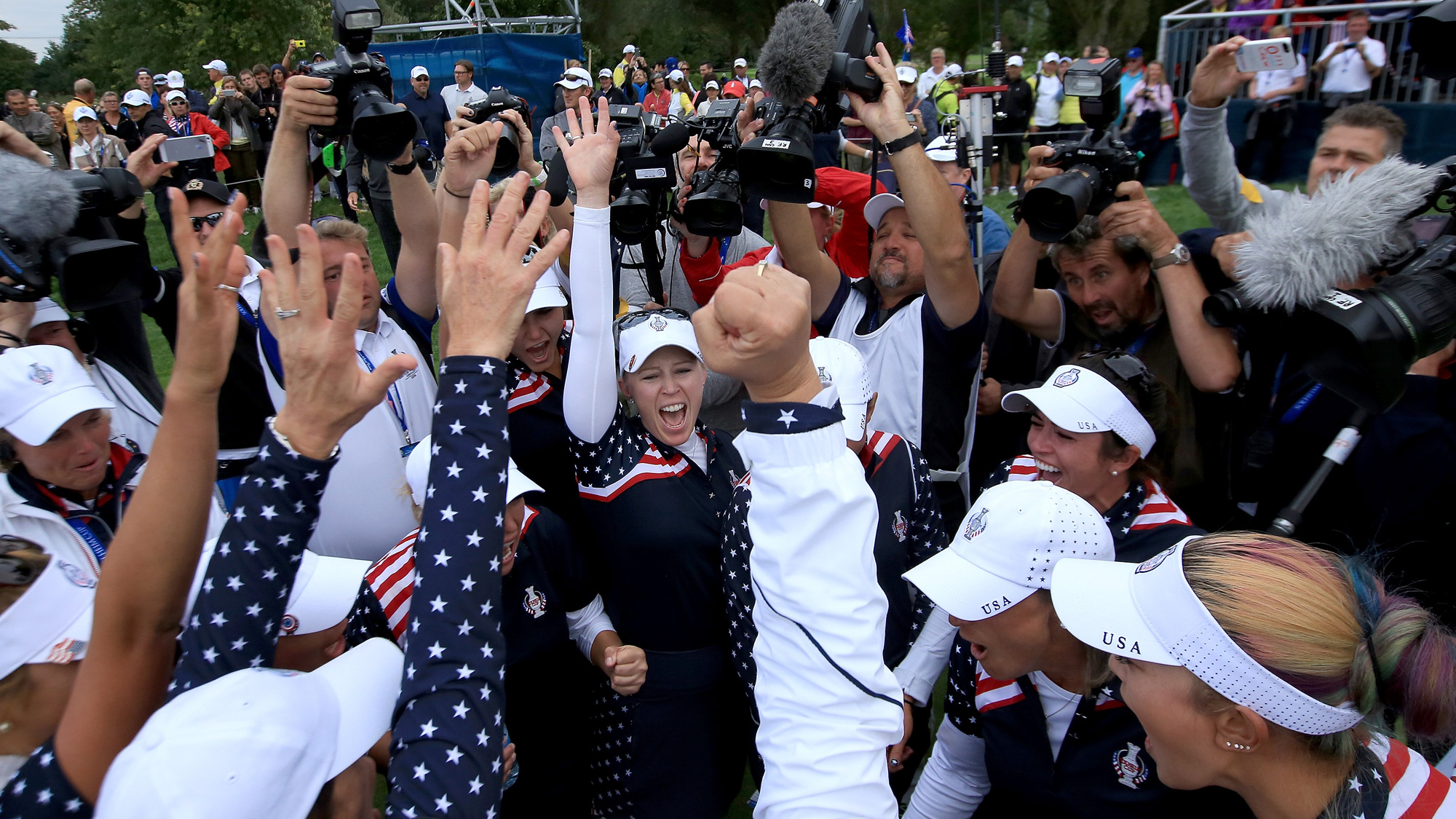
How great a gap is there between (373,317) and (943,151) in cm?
281

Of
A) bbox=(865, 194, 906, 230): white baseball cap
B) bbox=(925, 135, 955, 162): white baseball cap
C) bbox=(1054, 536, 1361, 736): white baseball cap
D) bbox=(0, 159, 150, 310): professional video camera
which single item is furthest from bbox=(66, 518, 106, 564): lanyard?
bbox=(925, 135, 955, 162): white baseball cap

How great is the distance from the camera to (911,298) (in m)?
3.10

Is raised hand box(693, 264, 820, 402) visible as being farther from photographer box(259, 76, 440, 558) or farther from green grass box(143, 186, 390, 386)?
green grass box(143, 186, 390, 386)

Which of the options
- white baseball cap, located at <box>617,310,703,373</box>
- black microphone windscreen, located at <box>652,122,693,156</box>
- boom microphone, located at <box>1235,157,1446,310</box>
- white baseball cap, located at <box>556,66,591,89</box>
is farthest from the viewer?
white baseball cap, located at <box>556,66,591,89</box>

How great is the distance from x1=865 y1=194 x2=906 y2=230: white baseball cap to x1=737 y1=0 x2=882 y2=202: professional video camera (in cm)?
54

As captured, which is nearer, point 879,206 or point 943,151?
point 879,206

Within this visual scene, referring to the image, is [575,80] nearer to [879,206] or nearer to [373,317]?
[879,206]

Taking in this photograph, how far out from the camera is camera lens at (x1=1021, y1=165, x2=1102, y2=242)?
8.38 ft

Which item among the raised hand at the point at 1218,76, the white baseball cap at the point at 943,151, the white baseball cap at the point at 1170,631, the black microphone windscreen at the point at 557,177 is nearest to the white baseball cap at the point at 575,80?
the white baseball cap at the point at 943,151

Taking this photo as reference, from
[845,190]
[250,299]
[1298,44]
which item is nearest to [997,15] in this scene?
[845,190]

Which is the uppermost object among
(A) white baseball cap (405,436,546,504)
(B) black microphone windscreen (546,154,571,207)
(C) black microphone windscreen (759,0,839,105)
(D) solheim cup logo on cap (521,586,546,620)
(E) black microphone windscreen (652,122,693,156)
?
(C) black microphone windscreen (759,0,839,105)

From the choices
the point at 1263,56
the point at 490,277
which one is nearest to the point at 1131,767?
the point at 490,277

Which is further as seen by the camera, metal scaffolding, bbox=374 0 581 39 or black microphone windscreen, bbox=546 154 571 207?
metal scaffolding, bbox=374 0 581 39

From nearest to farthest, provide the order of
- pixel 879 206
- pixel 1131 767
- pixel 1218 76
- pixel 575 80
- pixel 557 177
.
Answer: pixel 1131 767, pixel 1218 76, pixel 557 177, pixel 879 206, pixel 575 80
